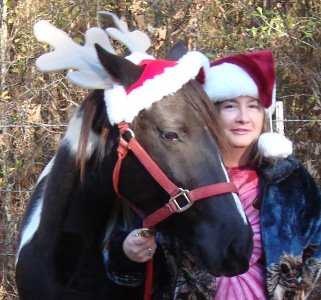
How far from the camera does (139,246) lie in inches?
80.2

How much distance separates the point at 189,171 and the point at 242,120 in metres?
0.48

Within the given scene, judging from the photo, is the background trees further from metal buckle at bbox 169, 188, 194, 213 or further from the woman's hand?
metal buckle at bbox 169, 188, 194, 213

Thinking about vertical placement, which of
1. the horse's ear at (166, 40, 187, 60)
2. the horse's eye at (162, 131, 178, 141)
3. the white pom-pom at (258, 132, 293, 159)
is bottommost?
the white pom-pom at (258, 132, 293, 159)

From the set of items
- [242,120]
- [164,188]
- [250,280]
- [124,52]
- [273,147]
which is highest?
[124,52]

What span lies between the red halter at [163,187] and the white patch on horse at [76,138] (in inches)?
6.7

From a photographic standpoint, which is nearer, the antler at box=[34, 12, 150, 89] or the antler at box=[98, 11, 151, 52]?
the antler at box=[34, 12, 150, 89]

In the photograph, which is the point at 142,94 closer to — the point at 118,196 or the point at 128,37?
the point at 118,196

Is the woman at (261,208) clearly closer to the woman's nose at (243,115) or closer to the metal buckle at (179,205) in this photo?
the woman's nose at (243,115)

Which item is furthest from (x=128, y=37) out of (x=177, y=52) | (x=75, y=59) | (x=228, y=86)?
(x=228, y=86)

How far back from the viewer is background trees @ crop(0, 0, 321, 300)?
17.3 feet

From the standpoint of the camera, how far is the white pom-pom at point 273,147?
2.16 meters

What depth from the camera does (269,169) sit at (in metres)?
2.23

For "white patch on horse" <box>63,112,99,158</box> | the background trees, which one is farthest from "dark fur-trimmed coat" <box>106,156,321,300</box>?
the background trees

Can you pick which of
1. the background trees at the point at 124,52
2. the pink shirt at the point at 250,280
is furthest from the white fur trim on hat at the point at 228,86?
the background trees at the point at 124,52
